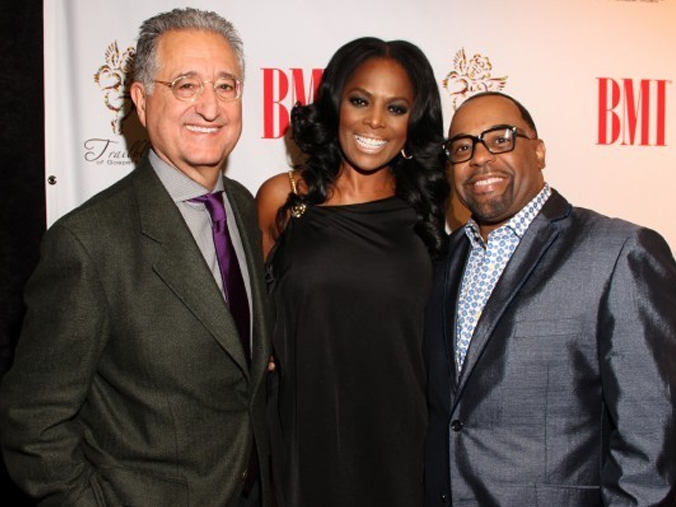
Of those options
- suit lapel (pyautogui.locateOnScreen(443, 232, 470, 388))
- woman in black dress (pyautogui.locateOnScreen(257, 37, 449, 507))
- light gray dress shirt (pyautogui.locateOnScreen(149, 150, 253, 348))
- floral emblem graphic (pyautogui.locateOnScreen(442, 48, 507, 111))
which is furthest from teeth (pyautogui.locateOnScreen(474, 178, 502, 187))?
floral emblem graphic (pyautogui.locateOnScreen(442, 48, 507, 111))

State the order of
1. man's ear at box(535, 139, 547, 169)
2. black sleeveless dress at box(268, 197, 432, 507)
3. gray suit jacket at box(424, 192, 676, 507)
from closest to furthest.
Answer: gray suit jacket at box(424, 192, 676, 507), man's ear at box(535, 139, 547, 169), black sleeveless dress at box(268, 197, 432, 507)

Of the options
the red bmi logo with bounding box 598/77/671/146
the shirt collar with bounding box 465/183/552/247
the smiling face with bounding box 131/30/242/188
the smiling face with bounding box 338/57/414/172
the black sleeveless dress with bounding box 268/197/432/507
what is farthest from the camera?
the red bmi logo with bounding box 598/77/671/146

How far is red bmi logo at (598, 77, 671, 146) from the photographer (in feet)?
10.3

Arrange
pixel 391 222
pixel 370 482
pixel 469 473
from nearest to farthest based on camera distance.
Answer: pixel 469 473
pixel 370 482
pixel 391 222

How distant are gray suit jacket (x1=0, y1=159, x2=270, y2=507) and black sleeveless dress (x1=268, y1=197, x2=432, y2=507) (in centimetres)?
59

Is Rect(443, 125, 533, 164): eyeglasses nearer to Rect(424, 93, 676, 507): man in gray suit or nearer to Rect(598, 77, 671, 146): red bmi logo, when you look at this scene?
Rect(424, 93, 676, 507): man in gray suit

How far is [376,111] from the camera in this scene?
2.50m

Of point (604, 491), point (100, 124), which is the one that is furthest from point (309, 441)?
point (100, 124)

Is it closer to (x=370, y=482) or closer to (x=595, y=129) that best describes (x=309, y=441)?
(x=370, y=482)

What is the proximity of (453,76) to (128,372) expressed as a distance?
200 centimetres

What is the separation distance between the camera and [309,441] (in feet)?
7.74

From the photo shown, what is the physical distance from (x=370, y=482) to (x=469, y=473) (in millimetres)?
589

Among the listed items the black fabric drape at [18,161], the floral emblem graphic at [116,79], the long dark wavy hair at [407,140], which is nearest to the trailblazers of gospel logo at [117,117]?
the floral emblem graphic at [116,79]

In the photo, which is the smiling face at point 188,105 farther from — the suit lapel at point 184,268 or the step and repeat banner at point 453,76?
the step and repeat banner at point 453,76
